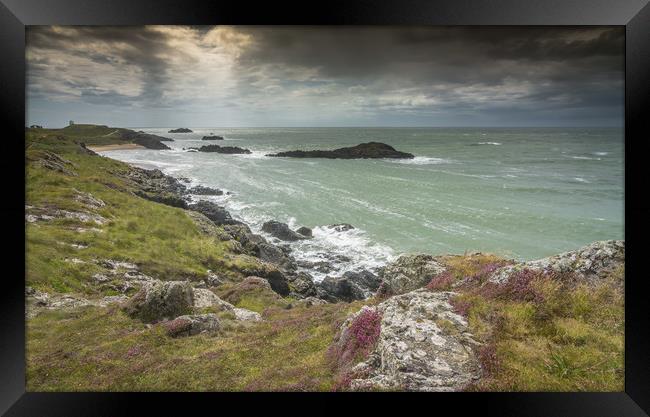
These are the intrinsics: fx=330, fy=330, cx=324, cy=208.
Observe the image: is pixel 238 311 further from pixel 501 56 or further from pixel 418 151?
pixel 501 56

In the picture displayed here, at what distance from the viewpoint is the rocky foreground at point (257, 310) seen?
6855 mm

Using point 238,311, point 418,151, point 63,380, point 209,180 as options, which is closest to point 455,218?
point 418,151

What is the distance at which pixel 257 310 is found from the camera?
10.3 meters

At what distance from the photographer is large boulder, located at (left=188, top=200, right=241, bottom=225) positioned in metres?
11.4

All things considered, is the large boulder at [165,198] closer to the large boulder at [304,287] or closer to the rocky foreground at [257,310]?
the rocky foreground at [257,310]

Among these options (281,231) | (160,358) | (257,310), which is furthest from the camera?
(281,231)

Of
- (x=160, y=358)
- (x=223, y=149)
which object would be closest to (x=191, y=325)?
(x=160, y=358)

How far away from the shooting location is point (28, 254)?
325 inches

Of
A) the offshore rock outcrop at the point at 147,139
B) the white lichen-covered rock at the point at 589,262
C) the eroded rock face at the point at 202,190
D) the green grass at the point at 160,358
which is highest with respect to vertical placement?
the offshore rock outcrop at the point at 147,139

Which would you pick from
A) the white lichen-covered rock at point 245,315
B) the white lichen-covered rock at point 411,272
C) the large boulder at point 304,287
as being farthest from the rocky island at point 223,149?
the white lichen-covered rock at point 411,272

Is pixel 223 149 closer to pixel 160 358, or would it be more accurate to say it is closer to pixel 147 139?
pixel 147 139

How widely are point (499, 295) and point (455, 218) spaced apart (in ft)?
10.1

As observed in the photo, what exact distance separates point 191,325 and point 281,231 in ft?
13.5
